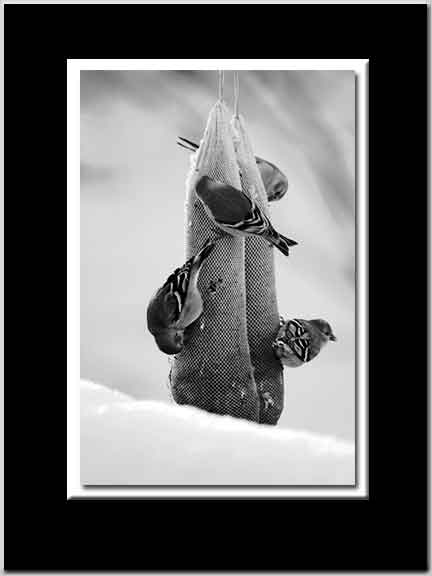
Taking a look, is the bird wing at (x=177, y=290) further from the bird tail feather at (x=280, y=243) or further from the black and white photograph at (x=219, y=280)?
the bird tail feather at (x=280, y=243)

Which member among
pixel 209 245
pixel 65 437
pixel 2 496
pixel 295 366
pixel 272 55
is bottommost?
pixel 2 496

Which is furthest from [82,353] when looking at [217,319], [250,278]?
[250,278]

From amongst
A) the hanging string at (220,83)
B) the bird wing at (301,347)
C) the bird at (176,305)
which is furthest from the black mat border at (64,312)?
the bird at (176,305)

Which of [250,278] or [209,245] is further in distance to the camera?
[250,278]

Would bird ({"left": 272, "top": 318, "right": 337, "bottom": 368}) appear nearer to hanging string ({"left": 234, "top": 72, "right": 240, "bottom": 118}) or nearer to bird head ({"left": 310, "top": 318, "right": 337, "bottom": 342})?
bird head ({"left": 310, "top": 318, "right": 337, "bottom": 342})

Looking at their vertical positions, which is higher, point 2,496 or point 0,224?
point 0,224

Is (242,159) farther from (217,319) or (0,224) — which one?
(0,224)
